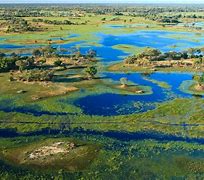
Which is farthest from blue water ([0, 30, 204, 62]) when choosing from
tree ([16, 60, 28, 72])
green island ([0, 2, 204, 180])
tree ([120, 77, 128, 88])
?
tree ([16, 60, 28, 72])

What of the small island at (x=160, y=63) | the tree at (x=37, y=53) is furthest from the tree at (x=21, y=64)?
the small island at (x=160, y=63)

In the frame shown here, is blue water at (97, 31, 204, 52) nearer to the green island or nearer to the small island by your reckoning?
the green island

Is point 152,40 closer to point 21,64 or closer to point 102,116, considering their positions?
point 21,64

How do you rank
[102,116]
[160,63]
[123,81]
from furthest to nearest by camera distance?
1. [160,63]
2. [123,81]
3. [102,116]

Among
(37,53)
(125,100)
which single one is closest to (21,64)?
(37,53)

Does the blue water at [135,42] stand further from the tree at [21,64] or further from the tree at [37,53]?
the tree at [21,64]

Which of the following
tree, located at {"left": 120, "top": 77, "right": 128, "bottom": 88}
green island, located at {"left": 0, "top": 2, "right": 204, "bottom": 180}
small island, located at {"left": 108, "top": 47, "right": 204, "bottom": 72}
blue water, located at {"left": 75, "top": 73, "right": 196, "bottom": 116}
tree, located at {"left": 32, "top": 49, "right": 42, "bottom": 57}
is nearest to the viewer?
green island, located at {"left": 0, "top": 2, "right": 204, "bottom": 180}

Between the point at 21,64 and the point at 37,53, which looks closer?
the point at 21,64

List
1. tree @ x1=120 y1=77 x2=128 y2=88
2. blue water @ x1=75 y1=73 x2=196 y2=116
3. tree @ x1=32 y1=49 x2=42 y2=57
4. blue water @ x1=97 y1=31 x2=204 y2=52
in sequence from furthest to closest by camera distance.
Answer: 1. blue water @ x1=97 y1=31 x2=204 y2=52
2. tree @ x1=32 y1=49 x2=42 y2=57
3. tree @ x1=120 y1=77 x2=128 y2=88
4. blue water @ x1=75 y1=73 x2=196 y2=116

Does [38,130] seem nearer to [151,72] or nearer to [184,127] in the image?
[184,127]

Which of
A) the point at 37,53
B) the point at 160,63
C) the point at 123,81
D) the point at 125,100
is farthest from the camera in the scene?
the point at 37,53

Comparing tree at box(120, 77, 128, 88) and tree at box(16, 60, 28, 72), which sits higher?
tree at box(16, 60, 28, 72)
